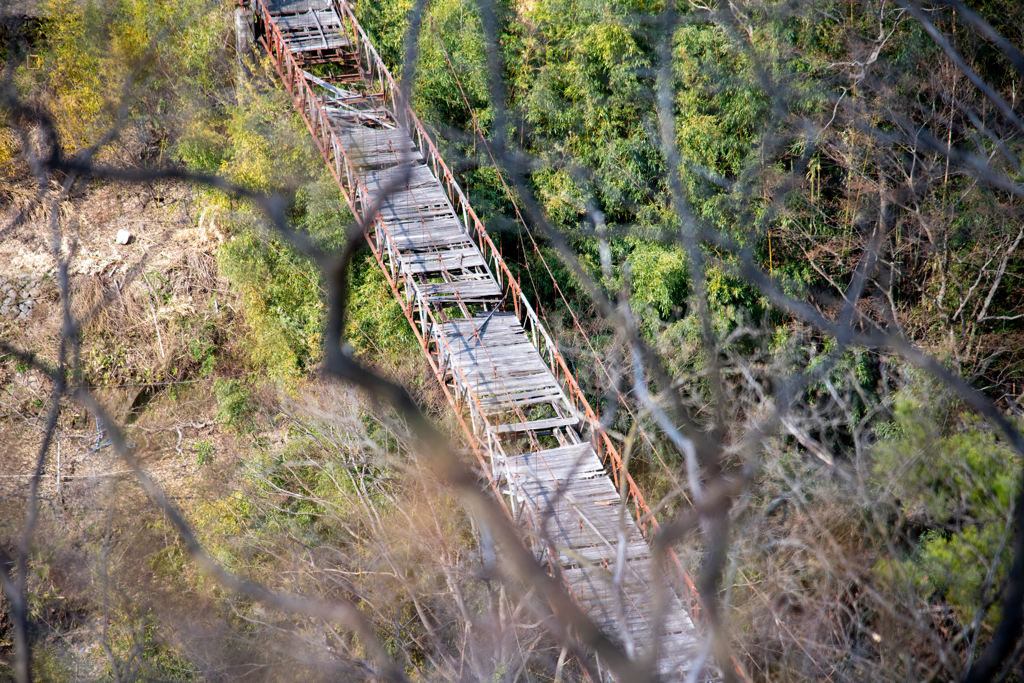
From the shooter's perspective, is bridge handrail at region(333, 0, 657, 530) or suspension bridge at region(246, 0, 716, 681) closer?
suspension bridge at region(246, 0, 716, 681)

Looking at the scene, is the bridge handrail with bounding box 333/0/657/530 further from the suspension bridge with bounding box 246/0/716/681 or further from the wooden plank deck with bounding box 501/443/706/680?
the wooden plank deck with bounding box 501/443/706/680

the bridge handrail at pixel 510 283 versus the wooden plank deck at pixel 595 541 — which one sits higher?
the bridge handrail at pixel 510 283

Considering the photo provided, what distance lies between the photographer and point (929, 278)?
9.91 m

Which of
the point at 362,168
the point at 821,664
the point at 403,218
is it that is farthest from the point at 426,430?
the point at 362,168

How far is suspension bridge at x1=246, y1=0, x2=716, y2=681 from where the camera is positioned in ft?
18.8

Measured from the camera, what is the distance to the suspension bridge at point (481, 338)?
5.72m

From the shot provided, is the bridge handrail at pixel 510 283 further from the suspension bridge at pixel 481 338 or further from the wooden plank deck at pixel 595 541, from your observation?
the wooden plank deck at pixel 595 541

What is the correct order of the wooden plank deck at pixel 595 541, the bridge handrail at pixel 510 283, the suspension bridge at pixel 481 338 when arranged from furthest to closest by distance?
the bridge handrail at pixel 510 283 < the suspension bridge at pixel 481 338 < the wooden plank deck at pixel 595 541

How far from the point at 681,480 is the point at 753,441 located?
270 inches

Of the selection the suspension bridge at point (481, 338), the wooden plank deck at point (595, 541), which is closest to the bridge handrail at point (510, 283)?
the suspension bridge at point (481, 338)

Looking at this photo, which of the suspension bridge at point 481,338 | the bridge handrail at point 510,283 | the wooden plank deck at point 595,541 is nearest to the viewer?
the wooden plank deck at point 595,541

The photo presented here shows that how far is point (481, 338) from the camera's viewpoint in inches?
306

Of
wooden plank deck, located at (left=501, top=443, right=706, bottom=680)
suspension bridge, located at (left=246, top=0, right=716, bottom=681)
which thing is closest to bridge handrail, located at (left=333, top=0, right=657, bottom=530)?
suspension bridge, located at (left=246, top=0, right=716, bottom=681)

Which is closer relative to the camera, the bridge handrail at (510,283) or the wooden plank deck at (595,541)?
the wooden plank deck at (595,541)
